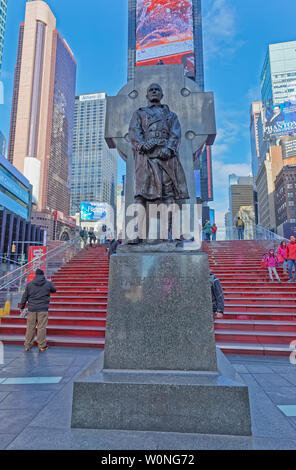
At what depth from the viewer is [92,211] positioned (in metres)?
61.6

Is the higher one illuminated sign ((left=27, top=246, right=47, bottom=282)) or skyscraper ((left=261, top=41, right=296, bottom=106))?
skyscraper ((left=261, top=41, right=296, bottom=106))

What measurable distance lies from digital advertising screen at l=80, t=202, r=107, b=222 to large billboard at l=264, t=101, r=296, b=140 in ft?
145

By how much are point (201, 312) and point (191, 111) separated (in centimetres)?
1109

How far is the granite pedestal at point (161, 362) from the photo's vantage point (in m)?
2.57

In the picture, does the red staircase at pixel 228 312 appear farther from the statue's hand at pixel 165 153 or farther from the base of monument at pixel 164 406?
the statue's hand at pixel 165 153

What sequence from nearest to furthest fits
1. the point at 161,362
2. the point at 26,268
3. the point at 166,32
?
the point at 161,362 → the point at 26,268 → the point at 166,32

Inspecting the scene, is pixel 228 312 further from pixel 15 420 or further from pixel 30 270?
pixel 30 270

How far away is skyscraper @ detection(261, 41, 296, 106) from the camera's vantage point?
129 m

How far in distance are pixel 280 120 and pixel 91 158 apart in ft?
432

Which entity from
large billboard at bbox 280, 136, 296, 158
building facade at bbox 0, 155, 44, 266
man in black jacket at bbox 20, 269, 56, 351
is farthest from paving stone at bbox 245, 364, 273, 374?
large billboard at bbox 280, 136, 296, 158

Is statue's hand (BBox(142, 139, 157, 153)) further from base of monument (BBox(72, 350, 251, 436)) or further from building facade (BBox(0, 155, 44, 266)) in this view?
building facade (BBox(0, 155, 44, 266))
